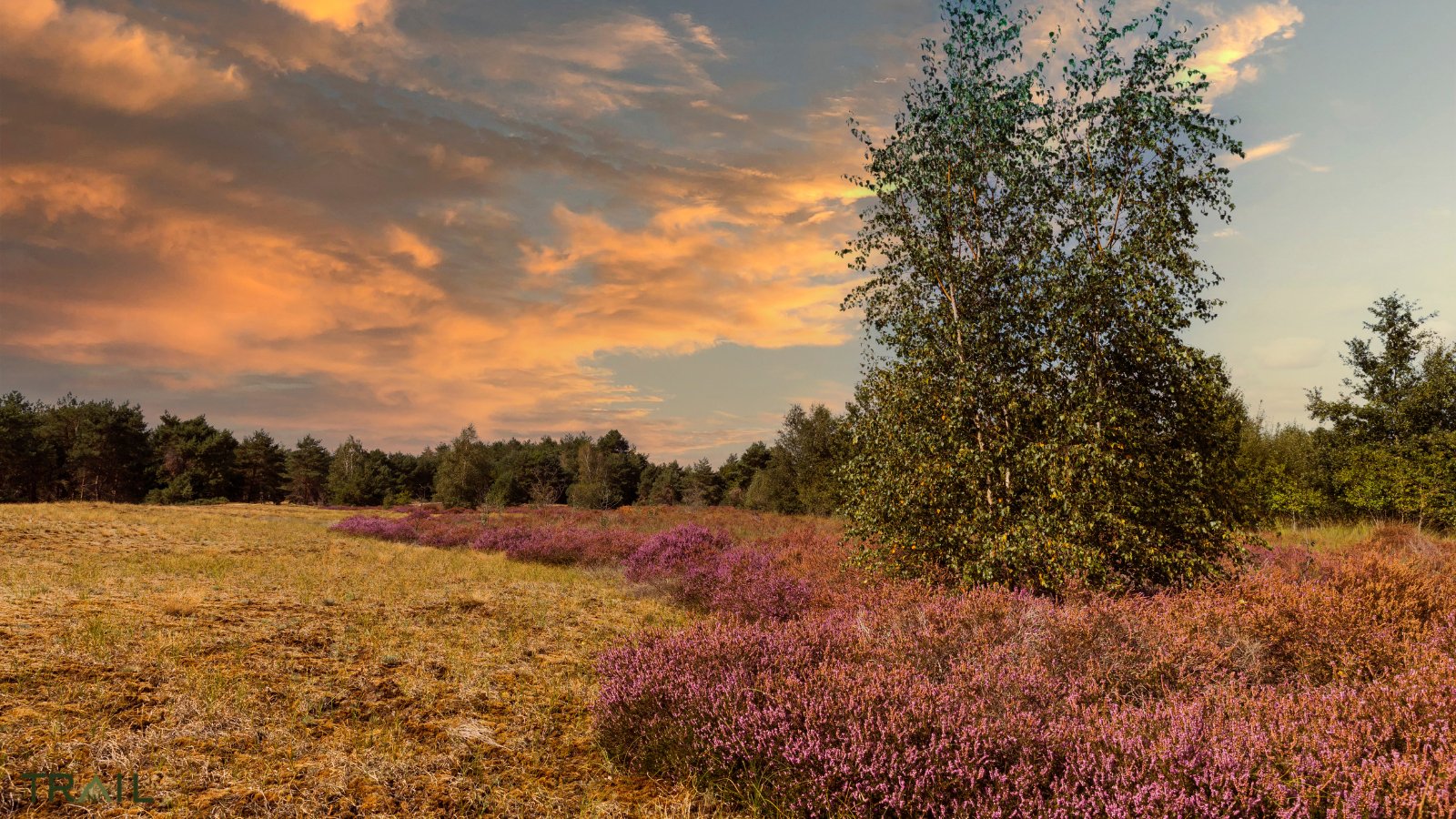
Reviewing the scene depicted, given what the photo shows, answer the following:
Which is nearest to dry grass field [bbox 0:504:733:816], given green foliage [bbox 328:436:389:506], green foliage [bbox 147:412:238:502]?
green foliage [bbox 328:436:389:506]

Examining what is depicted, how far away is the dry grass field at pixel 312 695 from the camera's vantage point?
412cm

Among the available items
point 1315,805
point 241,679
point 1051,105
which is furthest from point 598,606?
point 1051,105

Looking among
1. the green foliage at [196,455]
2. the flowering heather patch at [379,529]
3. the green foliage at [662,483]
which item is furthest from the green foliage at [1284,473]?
the green foliage at [196,455]

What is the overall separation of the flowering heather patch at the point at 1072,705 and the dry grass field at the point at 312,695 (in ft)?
2.03

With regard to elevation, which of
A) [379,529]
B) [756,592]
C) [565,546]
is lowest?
[379,529]

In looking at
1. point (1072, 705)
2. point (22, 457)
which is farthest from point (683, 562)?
point (22, 457)

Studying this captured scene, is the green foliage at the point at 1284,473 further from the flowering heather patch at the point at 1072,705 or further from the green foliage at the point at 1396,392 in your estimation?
the flowering heather patch at the point at 1072,705

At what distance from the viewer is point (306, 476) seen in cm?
6838

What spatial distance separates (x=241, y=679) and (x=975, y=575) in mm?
8336

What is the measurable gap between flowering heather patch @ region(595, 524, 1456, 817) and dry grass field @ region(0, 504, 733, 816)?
2.03 feet

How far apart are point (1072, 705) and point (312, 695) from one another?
6319 millimetres

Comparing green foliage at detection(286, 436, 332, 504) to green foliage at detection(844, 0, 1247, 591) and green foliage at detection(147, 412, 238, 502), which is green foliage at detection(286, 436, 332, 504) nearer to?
green foliage at detection(147, 412, 238, 502)

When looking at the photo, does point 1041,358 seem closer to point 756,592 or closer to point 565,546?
point 756,592

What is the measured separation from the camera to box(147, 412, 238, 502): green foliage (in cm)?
5900
